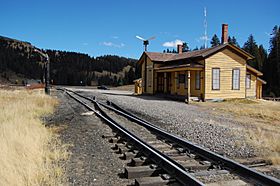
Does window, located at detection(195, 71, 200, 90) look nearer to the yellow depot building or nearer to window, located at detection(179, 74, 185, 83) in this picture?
the yellow depot building

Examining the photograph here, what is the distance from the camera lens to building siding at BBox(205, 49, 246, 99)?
976 inches

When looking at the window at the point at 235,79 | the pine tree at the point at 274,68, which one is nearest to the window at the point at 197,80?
the window at the point at 235,79

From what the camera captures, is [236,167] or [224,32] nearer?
[236,167]

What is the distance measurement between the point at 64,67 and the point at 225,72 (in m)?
129

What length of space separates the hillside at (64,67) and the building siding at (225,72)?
295ft

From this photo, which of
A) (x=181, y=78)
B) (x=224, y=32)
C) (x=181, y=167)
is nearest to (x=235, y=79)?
(x=224, y=32)

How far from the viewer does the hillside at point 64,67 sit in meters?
126

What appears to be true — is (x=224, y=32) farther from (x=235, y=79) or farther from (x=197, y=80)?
(x=197, y=80)

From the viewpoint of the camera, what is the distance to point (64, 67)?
146 metres

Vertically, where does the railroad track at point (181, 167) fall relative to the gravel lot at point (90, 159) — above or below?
above

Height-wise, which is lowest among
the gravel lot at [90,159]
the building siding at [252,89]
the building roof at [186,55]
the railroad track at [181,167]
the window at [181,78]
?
the gravel lot at [90,159]

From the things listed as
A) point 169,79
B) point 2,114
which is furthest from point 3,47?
point 2,114

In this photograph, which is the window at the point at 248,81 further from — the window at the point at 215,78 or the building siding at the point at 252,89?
the window at the point at 215,78

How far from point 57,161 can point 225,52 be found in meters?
A: 22.6
